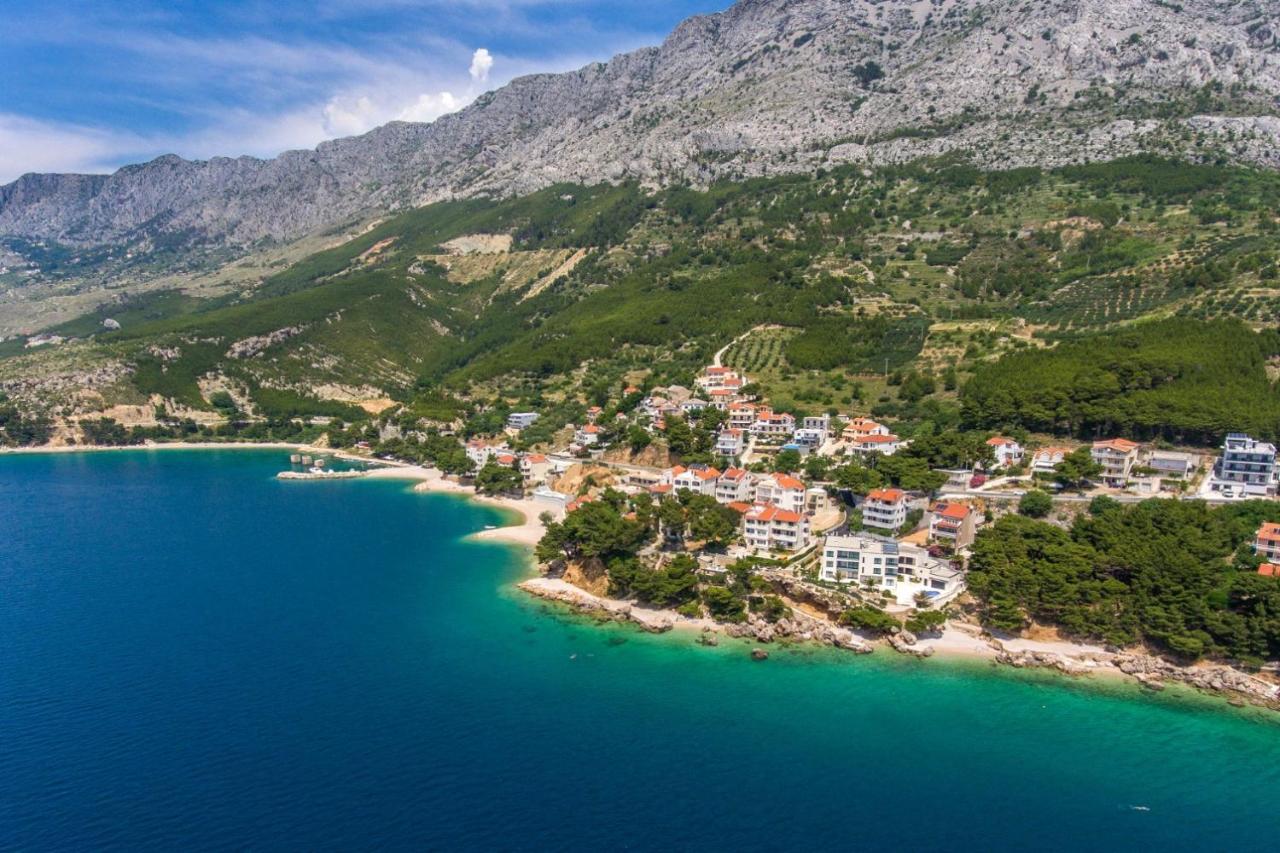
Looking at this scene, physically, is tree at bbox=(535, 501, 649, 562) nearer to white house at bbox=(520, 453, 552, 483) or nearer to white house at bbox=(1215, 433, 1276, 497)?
white house at bbox=(520, 453, 552, 483)

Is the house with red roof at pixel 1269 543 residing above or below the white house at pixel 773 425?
below

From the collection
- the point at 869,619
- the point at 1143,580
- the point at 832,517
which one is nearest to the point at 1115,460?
the point at 1143,580

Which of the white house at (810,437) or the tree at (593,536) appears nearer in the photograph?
the tree at (593,536)

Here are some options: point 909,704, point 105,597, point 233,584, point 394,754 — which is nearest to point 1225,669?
point 909,704

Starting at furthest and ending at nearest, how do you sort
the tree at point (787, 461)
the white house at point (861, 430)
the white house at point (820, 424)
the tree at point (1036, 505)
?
1. the white house at point (820, 424)
2. the white house at point (861, 430)
3. the tree at point (787, 461)
4. the tree at point (1036, 505)

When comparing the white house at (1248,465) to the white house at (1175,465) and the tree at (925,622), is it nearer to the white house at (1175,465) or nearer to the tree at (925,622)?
the white house at (1175,465)

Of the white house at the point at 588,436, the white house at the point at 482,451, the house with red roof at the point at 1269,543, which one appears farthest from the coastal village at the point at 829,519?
the white house at the point at 482,451

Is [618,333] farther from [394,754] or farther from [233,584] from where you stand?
[394,754]
